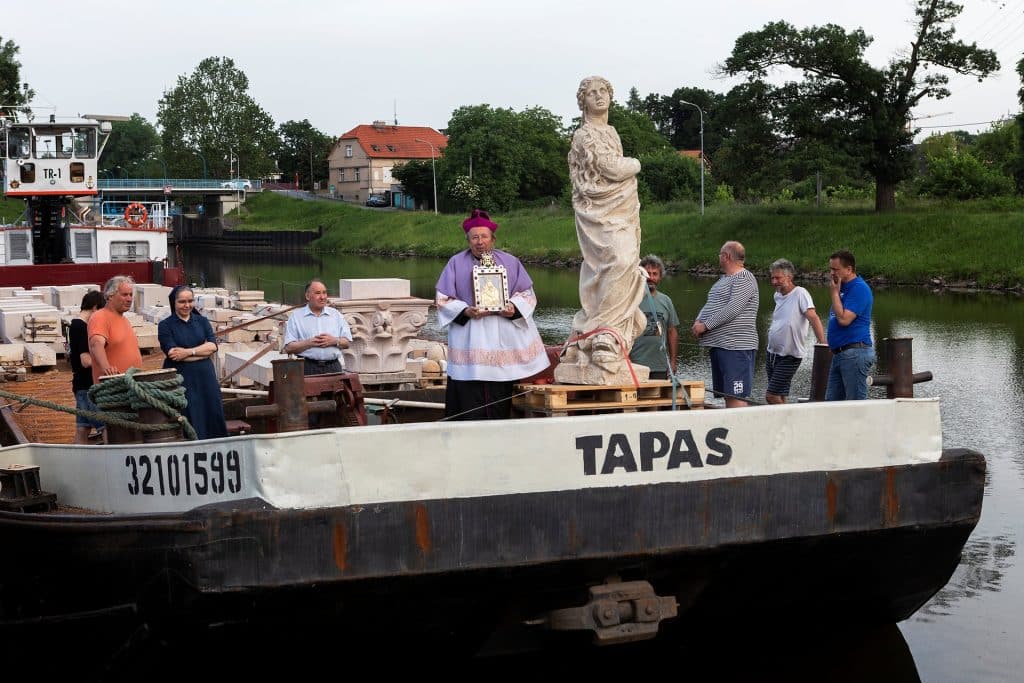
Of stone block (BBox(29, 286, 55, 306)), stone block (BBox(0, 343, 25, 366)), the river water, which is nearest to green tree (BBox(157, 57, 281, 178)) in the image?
the river water

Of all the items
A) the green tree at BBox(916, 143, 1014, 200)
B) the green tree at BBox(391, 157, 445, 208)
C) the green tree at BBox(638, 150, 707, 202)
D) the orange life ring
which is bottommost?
the orange life ring

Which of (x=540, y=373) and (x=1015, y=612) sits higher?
(x=540, y=373)

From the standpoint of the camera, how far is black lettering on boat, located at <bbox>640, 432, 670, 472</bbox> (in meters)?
6.91

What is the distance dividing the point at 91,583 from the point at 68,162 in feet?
93.1

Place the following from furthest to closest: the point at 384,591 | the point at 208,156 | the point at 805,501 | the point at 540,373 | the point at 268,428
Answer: the point at 208,156, the point at 268,428, the point at 540,373, the point at 805,501, the point at 384,591

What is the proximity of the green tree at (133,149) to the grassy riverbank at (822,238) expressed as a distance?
71.0 m

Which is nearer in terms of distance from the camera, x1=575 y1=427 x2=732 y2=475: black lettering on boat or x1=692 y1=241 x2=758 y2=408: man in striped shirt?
x1=575 y1=427 x2=732 y2=475: black lettering on boat

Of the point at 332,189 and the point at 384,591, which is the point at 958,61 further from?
the point at 332,189

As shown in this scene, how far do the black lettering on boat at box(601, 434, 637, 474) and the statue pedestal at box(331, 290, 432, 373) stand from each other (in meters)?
5.92

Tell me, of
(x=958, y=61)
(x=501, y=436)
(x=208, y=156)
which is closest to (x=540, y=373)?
(x=501, y=436)

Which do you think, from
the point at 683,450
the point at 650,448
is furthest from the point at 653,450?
the point at 683,450

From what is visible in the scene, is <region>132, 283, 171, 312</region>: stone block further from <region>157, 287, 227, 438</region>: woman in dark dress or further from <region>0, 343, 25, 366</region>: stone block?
<region>157, 287, 227, 438</region>: woman in dark dress

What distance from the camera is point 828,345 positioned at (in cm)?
951

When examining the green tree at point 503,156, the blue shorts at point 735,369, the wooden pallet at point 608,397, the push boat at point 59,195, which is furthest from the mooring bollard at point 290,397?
the green tree at point 503,156
